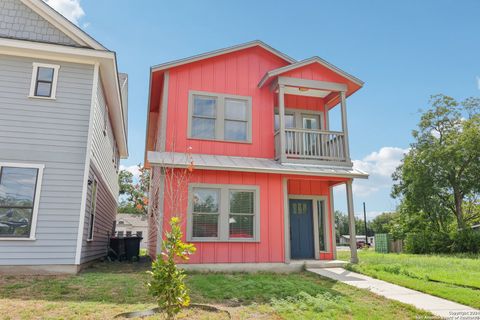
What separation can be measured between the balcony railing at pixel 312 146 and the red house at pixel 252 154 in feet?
0.11

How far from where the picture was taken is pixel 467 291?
6543 millimetres

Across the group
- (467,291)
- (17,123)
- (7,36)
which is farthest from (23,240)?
(467,291)

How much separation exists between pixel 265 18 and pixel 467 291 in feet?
34.9

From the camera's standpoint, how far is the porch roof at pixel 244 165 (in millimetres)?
9422

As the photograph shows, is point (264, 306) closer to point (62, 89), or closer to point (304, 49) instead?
point (62, 89)

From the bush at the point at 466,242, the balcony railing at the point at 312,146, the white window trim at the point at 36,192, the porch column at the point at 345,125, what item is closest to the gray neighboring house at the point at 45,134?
the white window trim at the point at 36,192

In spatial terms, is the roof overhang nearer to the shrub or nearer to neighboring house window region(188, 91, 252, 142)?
neighboring house window region(188, 91, 252, 142)

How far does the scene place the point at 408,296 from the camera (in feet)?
20.9

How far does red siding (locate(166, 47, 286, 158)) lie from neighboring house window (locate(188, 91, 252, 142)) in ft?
0.57

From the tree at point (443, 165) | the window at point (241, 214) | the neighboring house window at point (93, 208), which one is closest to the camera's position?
the window at point (241, 214)

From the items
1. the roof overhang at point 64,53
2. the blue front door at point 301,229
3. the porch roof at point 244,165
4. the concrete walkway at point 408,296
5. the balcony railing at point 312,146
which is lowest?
the concrete walkway at point 408,296

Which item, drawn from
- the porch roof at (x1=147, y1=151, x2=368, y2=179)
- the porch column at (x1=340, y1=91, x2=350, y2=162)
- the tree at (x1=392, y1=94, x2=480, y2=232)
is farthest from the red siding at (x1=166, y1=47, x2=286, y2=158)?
the tree at (x1=392, y1=94, x2=480, y2=232)

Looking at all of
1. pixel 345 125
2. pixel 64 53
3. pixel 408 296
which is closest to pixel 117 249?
pixel 64 53

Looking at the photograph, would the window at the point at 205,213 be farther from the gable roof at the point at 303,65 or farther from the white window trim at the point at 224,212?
the gable roof at the point at 303,65
